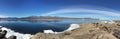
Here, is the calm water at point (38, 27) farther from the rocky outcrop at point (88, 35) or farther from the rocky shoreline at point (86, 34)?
the rocky outcrop at point (88, 35)

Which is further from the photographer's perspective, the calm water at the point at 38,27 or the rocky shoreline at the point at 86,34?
the calm water at the point at 38,27

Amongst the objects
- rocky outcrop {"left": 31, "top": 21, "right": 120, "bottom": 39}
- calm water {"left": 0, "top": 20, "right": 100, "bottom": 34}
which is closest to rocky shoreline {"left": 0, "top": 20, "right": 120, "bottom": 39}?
rocky outcrop {"left": 31, "top": 21, "right": 120, "bottom": 39}

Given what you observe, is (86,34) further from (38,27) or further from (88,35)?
(38,27)

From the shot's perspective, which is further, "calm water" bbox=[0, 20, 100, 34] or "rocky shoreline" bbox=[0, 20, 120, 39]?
"calm water" bbox=[0, 20, 100, 34]

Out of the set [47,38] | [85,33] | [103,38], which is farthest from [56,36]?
[103,38]

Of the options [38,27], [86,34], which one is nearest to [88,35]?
[86,34]

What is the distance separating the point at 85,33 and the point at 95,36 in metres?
0.84

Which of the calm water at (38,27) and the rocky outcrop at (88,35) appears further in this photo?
the calm water at (38,27)

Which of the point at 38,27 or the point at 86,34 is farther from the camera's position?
the point at 38,27

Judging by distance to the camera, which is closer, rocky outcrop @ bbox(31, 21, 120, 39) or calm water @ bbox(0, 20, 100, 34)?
rocky outcrop @ bbox(31, 21, 120, 39)

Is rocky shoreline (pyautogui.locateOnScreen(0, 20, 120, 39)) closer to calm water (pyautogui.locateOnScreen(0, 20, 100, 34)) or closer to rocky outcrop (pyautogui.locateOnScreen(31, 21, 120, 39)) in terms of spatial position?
rocky outcrop (pyautogui.locateOnScreen(31, 21, 120, 39))

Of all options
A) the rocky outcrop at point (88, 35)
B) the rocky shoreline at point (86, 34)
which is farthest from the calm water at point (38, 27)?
the rocky outcrop at point (88, 35)

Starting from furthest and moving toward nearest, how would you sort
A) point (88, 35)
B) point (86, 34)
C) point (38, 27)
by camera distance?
1. point (38, 27)
2. point (86, 34)
3. point (88, 35)

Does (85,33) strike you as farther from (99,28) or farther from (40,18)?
(40,18)
